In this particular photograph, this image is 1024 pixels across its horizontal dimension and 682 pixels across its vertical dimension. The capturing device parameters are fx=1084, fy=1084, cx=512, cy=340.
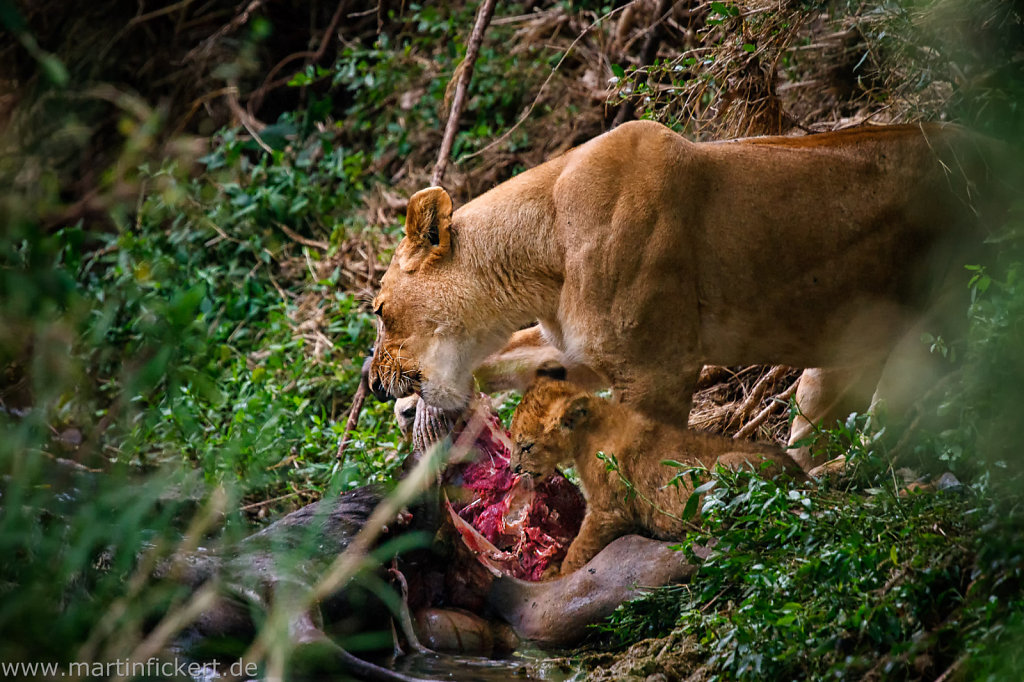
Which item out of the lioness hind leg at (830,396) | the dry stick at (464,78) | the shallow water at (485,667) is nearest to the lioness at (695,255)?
the lioness hind leg at (830,396)

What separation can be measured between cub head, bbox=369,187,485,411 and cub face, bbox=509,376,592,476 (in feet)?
1.73

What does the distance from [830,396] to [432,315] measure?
2.26 metres

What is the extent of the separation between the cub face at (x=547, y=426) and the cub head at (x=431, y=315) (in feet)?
1.73

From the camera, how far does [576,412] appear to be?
16.6 feet

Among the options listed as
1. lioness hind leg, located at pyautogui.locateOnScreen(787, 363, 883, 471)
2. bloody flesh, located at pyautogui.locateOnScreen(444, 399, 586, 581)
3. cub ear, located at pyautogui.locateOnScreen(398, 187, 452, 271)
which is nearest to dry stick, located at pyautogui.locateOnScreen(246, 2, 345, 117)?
cub ear, located at pyautogui.locateOnScreen(398, 187, 452, 271)

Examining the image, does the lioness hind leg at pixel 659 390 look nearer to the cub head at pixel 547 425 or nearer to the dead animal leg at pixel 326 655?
the cub head at pixel 547 425

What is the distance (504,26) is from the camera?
10492mm

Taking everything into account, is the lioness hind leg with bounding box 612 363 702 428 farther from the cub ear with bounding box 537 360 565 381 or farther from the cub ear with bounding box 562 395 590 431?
the cub ear with bounding box 537 360 565 381

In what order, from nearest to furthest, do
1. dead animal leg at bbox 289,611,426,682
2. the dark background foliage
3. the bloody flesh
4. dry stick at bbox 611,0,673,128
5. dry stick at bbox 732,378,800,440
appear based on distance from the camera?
1. the dark background foliage
2. dead animal leg at bbox 289,611,426,682
3. the bloody flesh
4. dry stick at bbox 732,378,800,440
5. dry stick at bbox 611,0,673,128

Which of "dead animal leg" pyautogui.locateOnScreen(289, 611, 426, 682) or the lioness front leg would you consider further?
the lioness front leg

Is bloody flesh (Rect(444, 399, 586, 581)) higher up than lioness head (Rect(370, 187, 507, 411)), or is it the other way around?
lioness head (Rect(370, 187, 507, 411))

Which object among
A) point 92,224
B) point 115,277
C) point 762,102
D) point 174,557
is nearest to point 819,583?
point 174,557

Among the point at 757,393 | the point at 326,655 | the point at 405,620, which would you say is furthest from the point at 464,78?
the point at 326,655

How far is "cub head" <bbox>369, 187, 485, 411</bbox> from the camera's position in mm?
5539
